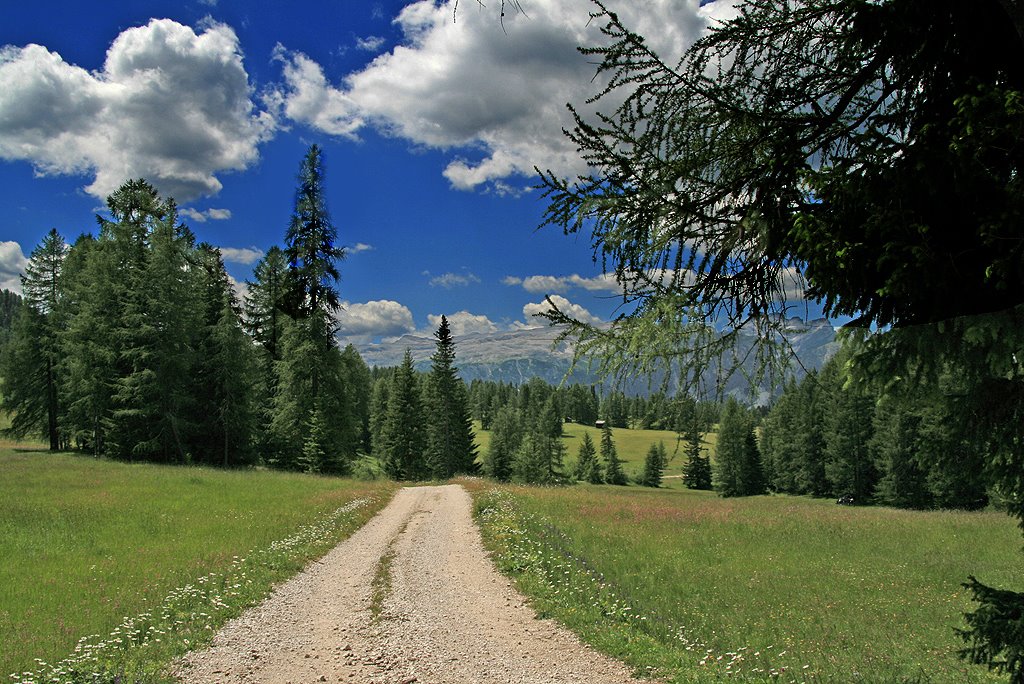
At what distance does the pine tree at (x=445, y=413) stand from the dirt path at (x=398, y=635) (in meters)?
40.0

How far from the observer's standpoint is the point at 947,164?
348 cm

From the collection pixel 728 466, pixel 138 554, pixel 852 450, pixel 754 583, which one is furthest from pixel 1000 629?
pixel 728 466

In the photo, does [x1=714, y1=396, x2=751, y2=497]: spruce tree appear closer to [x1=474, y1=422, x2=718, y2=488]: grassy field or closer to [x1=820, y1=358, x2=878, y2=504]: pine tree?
[x1=820, y1=358, x2=878, y2=504]: pine tree

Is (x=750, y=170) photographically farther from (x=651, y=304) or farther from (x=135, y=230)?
(x=135, y=230)

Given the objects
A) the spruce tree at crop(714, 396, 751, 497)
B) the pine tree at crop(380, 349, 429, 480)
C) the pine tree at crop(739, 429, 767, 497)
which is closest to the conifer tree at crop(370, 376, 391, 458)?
the pine tree at crop(380, 349, 429, 480)

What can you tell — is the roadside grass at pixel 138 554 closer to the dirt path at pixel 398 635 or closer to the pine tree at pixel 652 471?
the dirt path at pixel 398 635

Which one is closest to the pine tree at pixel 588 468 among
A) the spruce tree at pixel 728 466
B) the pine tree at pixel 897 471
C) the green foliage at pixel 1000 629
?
the spruce tree at pixel 728 466

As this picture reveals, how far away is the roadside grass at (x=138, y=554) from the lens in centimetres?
738

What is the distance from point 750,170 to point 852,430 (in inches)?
2656

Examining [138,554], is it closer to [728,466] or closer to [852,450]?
[852,450]

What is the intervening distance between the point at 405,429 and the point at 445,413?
5.42 metres

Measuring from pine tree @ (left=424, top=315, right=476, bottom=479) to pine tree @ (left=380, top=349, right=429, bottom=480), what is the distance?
10.4ft

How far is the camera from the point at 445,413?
5353cm

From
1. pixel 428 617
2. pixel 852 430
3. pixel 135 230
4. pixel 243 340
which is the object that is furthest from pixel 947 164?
pixel 852 430
